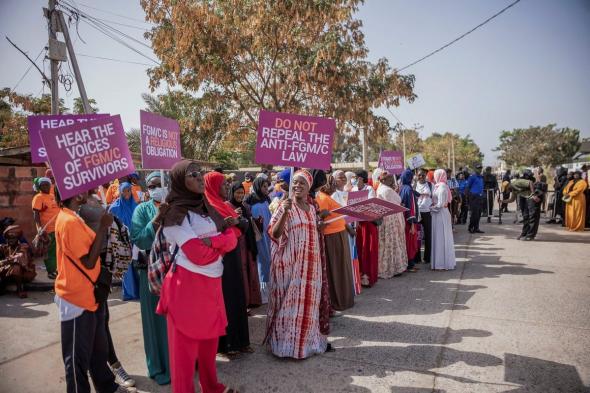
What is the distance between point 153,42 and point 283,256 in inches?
369

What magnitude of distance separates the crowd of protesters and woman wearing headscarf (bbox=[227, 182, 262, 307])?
0.01 meters

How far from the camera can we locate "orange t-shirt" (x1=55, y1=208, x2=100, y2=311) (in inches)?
98.6

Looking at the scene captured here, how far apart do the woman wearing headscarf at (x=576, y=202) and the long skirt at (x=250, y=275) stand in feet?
34.7

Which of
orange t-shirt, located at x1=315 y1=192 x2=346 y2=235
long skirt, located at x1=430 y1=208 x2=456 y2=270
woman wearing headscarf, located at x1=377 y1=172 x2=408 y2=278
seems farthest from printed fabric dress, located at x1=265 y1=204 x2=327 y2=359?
long skirt, located at x1=430 y1=208 x2=456 y2=270

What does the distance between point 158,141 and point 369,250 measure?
12.5 ft

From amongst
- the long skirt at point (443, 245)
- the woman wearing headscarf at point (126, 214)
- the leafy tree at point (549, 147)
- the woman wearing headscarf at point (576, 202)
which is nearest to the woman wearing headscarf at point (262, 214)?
the woman wearing headscarf at point (126, 214)

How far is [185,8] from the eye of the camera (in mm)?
9648

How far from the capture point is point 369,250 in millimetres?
6281

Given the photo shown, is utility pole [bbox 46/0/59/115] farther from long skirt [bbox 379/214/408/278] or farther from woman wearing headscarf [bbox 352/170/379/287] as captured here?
long skirt [bbox 379/214/408/278]

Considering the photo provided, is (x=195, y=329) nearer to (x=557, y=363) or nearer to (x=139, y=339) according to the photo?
(x=139, y=339)

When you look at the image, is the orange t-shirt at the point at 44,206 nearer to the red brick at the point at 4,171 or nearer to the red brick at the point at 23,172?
the red brick at the point at 4,171

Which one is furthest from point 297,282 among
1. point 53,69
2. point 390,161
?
point 53,69

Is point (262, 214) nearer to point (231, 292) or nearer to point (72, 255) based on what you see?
point (231, 292)

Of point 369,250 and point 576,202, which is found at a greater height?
point 576,202
